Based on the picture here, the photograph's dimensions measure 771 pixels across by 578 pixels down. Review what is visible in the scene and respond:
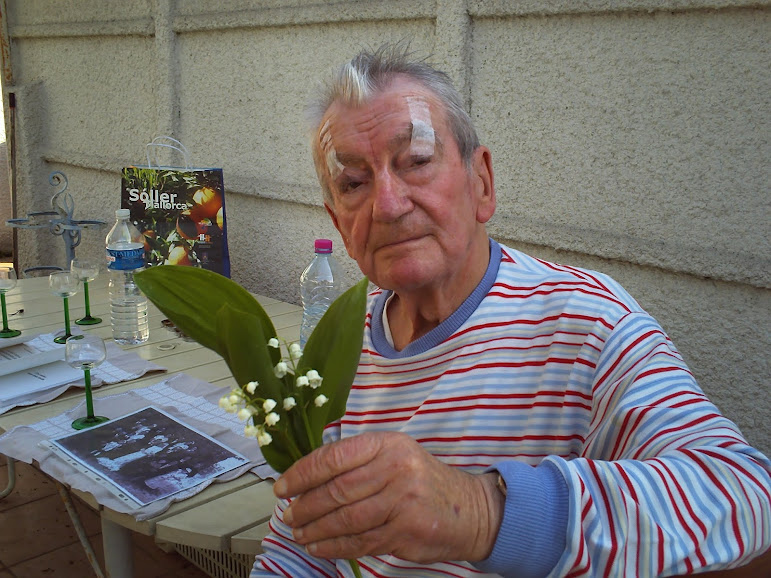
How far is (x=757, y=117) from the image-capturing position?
197 centimetres

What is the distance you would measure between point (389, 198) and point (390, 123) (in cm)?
13

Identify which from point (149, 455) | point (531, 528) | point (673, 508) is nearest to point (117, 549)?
point (149, 455)

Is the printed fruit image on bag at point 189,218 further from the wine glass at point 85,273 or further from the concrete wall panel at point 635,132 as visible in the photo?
the concrete wall panel at point 635,132

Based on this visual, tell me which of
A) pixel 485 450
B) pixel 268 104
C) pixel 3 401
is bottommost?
pixel 3 401

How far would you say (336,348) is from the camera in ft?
2.94

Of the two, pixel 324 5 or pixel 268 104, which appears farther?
pixel 268 104

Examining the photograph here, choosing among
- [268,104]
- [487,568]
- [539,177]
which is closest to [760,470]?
[487,568]

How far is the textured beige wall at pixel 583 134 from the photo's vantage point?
2.04 m

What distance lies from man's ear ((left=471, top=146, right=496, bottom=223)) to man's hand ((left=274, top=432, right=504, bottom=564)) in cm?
68

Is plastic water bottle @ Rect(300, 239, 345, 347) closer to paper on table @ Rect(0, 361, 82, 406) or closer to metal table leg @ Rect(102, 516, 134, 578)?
paper on table @ Rect(0, 361, 82, 406)

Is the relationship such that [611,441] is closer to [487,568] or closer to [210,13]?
[487,568]

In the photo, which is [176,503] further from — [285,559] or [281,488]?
[281,488]

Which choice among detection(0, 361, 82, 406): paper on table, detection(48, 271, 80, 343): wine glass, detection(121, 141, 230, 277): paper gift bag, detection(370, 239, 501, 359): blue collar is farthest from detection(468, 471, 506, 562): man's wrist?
detection(121, 141, 230, 277): paper gift bag

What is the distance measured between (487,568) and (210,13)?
355 cm
